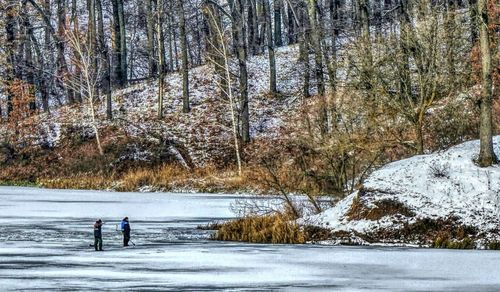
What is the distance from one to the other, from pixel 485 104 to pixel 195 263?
11.7 meters

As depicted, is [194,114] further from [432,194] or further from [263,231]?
[432,194]

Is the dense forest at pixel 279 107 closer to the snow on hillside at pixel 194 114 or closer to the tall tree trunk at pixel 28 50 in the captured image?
the snow on hillside at pixel 194 114

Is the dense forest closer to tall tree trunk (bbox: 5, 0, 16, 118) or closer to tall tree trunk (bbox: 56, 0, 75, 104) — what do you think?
tall tree trunk (bbox: 5, 0, 16, 118)

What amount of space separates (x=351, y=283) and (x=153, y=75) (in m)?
58.0

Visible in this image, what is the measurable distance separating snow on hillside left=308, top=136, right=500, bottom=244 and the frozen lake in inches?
88.5

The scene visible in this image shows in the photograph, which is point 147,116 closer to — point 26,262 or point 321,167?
point 321,167

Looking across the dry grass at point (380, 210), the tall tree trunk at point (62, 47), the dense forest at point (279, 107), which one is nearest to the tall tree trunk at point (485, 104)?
the dense forest at point (279, 107)

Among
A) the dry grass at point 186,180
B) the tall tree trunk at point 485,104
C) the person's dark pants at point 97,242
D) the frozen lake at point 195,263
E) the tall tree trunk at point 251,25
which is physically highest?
the tall tree trunk at point 251,25

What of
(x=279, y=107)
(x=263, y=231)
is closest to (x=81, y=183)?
(x=279, y=107)

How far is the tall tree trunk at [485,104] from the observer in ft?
81.4

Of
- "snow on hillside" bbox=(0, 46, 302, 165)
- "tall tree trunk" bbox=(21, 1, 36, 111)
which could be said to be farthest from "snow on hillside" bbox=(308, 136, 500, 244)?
"tall tree trunk" bbox=(21, 1, 36, 111)

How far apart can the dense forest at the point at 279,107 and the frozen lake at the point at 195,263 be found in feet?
16.6

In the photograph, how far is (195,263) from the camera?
60.2 ft

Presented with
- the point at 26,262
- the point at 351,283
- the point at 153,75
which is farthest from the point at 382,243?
the point at 153,75
